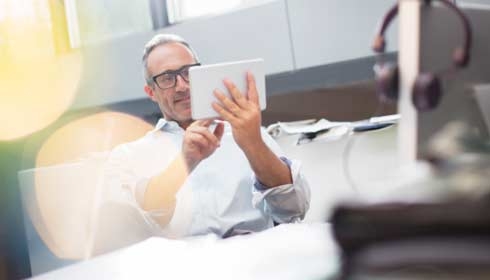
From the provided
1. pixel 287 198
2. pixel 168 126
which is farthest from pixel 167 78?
pixel 287 198

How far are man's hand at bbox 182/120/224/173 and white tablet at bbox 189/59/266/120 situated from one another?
0.15ft

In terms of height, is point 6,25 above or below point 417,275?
above

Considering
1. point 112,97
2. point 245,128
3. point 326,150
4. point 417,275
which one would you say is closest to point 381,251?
point 417,275

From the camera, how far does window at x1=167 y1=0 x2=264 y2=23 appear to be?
6.02 ft

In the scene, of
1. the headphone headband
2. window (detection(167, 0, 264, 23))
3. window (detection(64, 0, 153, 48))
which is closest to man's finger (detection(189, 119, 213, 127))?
the headphone headband

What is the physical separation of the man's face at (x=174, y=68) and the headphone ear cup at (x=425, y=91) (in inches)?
31.3

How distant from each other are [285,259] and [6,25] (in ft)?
6.69

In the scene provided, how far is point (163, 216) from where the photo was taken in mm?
1113

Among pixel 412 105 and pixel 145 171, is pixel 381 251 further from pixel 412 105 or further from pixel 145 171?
pixel 145 171

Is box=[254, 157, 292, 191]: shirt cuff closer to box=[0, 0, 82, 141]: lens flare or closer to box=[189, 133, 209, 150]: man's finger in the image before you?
box=[189, 133, 209, 150]: man's finger

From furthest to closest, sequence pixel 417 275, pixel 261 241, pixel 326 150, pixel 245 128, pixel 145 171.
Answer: pixel 326 150
pixel 145 171
pixel 245 128
pixel 261 241
pixel 417 275

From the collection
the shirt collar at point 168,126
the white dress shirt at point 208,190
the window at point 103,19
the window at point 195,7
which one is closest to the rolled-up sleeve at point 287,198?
the white dress shirt at point 208,190

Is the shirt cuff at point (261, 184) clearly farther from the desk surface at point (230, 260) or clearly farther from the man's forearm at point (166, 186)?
the desk surface at point (230, 260)

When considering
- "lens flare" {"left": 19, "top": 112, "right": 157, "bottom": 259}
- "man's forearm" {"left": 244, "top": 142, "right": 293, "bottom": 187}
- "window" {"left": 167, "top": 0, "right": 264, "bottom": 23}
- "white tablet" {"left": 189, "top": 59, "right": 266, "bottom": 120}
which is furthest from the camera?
"window" {"left": 167, "top": 0, "right": 264, "bottom": 23}
